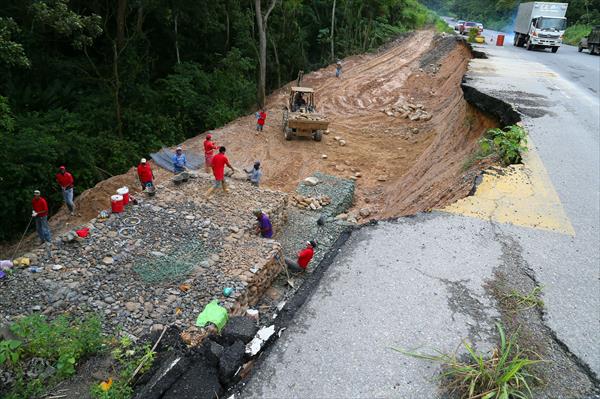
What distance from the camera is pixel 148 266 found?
731cm

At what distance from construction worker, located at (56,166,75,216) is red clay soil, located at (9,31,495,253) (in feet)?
1.26

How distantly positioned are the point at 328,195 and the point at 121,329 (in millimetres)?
7556

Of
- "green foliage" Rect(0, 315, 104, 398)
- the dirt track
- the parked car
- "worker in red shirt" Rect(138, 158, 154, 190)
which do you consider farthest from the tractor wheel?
"green foliage" Rect(0, 315, 104, 398)

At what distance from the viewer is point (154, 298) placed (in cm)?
660

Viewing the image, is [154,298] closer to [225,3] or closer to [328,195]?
[328,195]

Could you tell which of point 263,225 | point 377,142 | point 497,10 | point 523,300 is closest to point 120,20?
point 377,142

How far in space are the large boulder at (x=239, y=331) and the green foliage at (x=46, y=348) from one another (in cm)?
185

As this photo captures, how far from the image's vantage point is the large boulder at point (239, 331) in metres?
4.34

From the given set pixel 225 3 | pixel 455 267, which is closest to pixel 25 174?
pixel 455 267

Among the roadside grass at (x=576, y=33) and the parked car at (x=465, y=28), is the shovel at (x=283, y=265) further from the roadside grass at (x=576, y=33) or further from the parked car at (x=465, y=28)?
the parked car at (x=465, y=28)

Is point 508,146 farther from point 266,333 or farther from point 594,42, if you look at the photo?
point 594,42

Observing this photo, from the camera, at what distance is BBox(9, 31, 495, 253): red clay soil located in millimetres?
10992

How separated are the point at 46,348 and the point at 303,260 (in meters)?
4.48

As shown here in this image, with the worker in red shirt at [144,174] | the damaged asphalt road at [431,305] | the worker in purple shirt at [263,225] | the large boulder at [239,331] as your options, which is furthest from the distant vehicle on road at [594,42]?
the large boulder at [239,331]
